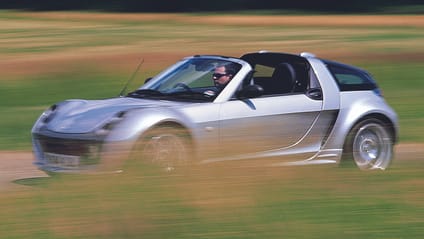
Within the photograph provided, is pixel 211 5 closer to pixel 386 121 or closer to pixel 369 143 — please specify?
pixel 386 121

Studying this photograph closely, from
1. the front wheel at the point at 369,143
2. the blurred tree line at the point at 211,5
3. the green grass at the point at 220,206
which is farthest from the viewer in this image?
the blurred tree line at the point at 211,5

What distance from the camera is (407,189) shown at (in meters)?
6.91

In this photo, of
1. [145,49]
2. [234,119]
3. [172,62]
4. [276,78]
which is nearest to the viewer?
[234,119]

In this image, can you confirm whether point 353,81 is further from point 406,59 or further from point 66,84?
point 406,59

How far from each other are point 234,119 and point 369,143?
5.50ft

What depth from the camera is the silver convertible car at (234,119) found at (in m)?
8.45

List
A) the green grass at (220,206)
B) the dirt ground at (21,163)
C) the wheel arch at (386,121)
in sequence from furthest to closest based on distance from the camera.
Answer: the wheel arch at (386,121)
the dirt ground at (21,163)
the green grass at (220,206)

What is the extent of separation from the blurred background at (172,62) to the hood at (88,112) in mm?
637

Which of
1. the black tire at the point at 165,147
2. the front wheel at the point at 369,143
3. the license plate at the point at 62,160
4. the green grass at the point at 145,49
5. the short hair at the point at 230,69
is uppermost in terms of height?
the short hair at the point at 230,69

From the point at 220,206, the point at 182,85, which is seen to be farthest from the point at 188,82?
the point at 220,206

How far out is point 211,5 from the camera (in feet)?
134

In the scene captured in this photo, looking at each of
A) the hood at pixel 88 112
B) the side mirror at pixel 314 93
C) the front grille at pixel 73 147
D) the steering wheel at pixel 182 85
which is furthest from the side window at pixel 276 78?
the front grille at pixel 73 147

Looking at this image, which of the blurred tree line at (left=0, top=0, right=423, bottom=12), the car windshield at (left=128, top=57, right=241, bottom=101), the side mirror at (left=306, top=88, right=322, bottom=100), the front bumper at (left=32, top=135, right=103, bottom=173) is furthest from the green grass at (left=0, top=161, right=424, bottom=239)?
the blurred tree line at (left=0, top=0, right=423, bottom=12)

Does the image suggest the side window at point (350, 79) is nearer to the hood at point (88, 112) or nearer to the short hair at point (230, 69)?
the short hair at point (230, 69)
